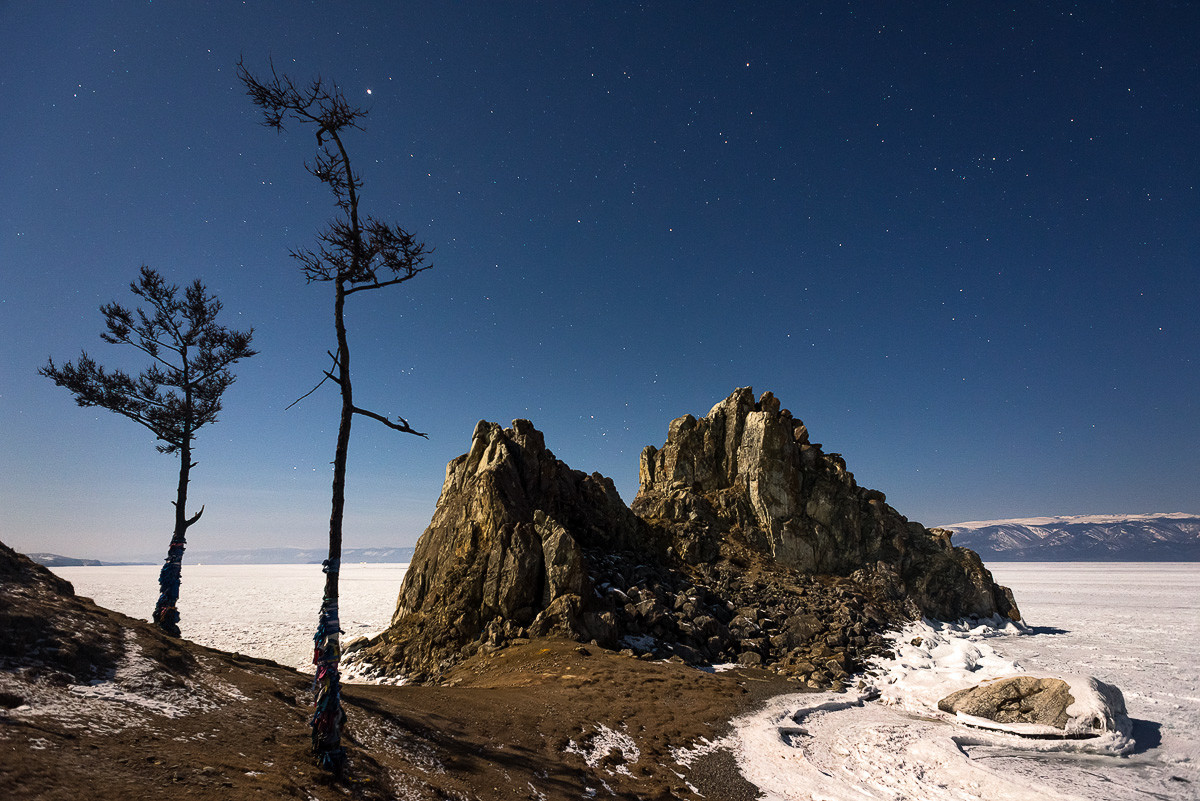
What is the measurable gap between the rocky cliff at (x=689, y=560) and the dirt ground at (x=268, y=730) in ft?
25.0

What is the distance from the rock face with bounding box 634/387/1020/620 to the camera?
3969 cm

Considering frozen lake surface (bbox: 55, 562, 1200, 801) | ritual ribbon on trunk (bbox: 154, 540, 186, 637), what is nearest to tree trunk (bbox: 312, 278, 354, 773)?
frozen lake surface (bbox: 55, 562, 1200, 801)

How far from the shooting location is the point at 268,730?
959 cm

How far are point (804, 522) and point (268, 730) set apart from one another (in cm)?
3996

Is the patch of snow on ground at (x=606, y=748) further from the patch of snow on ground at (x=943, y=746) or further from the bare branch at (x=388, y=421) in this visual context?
the bare branch at (x=388, y=421)

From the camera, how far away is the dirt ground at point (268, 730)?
6781 millimetres

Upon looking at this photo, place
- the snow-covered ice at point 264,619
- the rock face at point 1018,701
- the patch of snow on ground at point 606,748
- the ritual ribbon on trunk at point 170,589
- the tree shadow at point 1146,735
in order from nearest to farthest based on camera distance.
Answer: the patch of snow on ground at point 606,748 → the ritual ribbon on trunk at point 170,589 → the tree shadow at point 1146,735 → the rock face at point 1018,701 → the snow-covered ice at point 264,619

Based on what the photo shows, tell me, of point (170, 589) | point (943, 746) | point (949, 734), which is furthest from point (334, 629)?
point (949, 734)

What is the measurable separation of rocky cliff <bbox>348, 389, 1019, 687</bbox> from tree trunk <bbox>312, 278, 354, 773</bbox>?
16.3 metres

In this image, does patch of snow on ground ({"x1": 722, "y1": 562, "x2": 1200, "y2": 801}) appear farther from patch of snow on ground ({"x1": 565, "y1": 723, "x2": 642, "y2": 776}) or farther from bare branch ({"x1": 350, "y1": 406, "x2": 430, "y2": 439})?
bare branch ({"x1": 350, "y1": 406, "x2": 430, "y2": 439})

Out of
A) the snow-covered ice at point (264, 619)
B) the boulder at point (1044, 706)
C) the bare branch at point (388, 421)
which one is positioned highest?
the bare branch at point (388, 421)

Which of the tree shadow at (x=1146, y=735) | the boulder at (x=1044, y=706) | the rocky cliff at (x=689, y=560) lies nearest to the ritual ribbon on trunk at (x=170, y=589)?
the rocky cliff at (x=689, y=560)

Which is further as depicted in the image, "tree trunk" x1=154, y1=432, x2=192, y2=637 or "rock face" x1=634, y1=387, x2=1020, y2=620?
"rock face" x1=634, y1=387, x2=1020, y2=620

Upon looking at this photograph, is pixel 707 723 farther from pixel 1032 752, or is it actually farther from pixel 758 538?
pixel 758 538
